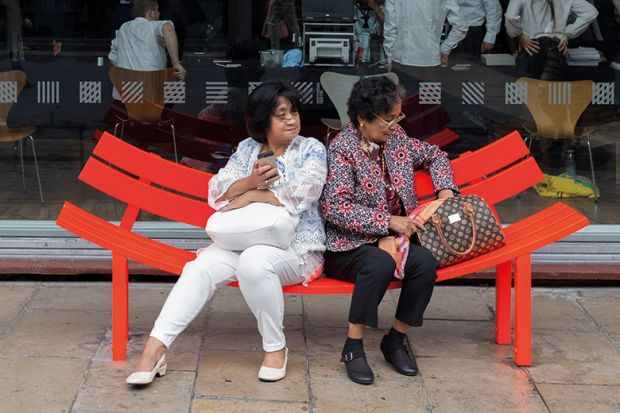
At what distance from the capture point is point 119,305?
454 cm

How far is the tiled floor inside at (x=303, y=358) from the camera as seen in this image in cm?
422

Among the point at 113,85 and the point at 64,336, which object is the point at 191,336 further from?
the point at 113,85

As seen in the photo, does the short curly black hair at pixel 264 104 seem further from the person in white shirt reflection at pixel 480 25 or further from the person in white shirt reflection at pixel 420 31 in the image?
the person in white shirt reflection at pixel 480 25

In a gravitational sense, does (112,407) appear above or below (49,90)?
below

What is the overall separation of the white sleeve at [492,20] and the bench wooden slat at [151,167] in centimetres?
195

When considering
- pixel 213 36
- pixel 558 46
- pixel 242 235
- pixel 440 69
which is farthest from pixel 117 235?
pixel 558 46

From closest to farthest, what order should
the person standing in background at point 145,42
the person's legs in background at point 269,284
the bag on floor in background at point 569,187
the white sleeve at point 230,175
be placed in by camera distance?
the person's legs in background at point 269,284, the white sleeve at point 230,175, the person standing in background at point 145,42, the bag on floor in background at point 569,187

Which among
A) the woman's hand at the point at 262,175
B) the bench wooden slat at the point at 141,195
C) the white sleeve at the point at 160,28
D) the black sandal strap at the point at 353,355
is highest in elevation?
the white sleeve at the point at 160,28

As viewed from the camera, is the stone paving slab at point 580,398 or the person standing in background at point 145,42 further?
the person standing in background at point 145,42

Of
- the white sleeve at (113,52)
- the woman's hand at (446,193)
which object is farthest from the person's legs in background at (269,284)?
the white sleeve at (113,52)

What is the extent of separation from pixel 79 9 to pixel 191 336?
1.98 m

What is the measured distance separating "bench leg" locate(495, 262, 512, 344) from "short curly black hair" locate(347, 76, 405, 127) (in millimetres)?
886

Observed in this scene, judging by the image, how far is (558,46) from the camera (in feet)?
20.2

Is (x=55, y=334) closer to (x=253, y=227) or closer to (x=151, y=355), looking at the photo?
(x=151, y=355)
